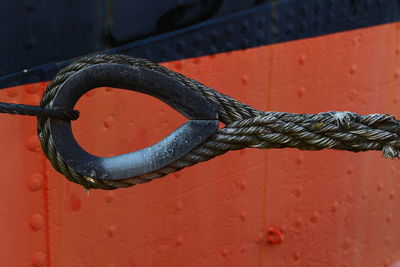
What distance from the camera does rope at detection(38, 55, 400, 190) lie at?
0.73 m

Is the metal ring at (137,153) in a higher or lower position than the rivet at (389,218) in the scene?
higher

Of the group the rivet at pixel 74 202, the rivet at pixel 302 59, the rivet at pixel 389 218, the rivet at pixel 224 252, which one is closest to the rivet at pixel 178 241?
the rivet at pixel 224 252

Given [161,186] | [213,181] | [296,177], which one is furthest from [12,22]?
[296,177]

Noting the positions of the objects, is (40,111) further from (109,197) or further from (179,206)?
(179,206)

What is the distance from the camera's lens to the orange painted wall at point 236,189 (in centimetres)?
119

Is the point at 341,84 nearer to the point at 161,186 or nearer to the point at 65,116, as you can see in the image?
the point at 161,186

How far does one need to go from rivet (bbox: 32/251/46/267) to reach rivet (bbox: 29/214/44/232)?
0.19 ft

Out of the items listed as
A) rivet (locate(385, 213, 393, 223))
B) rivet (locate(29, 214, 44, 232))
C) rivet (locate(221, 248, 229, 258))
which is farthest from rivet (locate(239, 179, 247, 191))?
rivet (locate(385, 213, 393, 223))

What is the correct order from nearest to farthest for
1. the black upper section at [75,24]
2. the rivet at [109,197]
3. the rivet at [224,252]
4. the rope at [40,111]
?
the rope at [40,111], the black upper section at [75,24], the rivet at [109,197], the rivet at [224,252]

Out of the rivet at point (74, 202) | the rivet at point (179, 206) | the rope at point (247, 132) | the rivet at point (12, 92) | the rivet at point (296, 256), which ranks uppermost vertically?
the rivet at point (12, 92)

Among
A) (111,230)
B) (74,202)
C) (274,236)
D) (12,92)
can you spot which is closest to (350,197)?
(274,236)

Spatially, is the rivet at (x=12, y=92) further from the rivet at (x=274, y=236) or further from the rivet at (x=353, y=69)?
the rivet at (x=353, y=69)

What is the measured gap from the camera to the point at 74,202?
123 cm

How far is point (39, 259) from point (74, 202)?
153 millimetres
